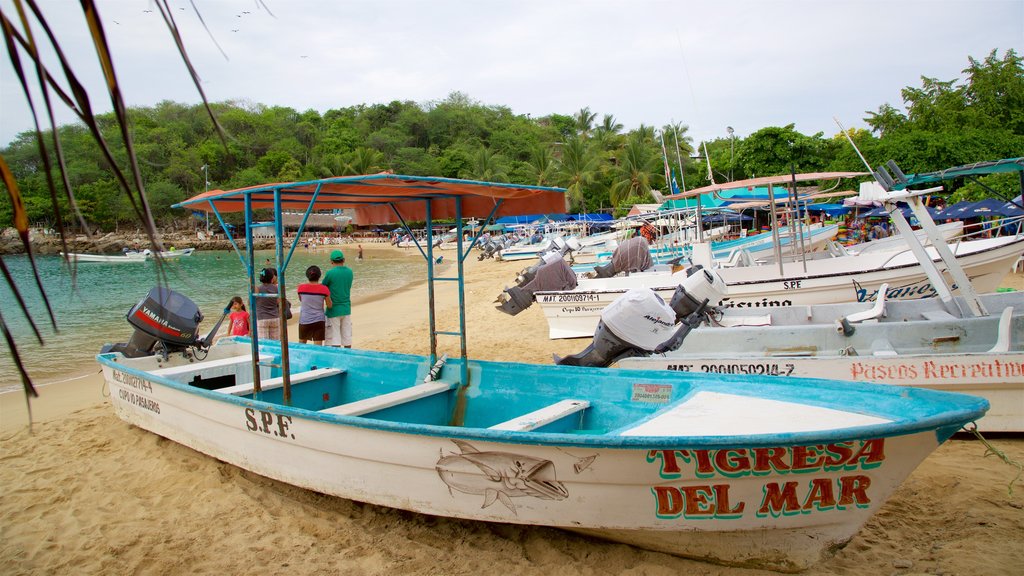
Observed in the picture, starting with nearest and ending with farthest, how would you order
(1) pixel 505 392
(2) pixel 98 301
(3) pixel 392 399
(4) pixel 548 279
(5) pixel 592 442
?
(5) pixel 592 442
(3) pixel 392 399
(1) pixel 505 392
(4) pixel 548 279
(2) pixel 98 301

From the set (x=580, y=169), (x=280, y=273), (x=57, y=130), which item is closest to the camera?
(x=57, y=130)

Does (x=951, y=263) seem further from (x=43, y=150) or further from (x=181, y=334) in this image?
(x=181, y=334)

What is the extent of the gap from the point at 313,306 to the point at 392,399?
353cm

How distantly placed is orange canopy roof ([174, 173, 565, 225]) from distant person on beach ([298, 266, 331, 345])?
1.88m

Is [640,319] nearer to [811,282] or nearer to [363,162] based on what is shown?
[811,282]

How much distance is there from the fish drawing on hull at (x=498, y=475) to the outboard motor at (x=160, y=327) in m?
4.56

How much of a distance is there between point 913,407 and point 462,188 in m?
3.31

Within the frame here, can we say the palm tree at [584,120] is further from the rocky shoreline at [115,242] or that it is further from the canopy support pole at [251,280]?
the canopy support pole at [251,280]

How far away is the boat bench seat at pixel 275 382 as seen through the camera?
5.75m

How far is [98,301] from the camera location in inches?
995

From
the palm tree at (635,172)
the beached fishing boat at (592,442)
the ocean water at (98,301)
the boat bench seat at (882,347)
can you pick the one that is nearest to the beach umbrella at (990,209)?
the boat bench seat at (882,347)

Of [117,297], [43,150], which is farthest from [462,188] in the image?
[117,297]

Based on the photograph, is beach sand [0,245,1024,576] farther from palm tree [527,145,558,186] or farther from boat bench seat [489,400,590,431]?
palm tree [527,145,558,186]

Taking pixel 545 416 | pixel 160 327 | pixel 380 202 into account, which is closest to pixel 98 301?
pixel 160 327
